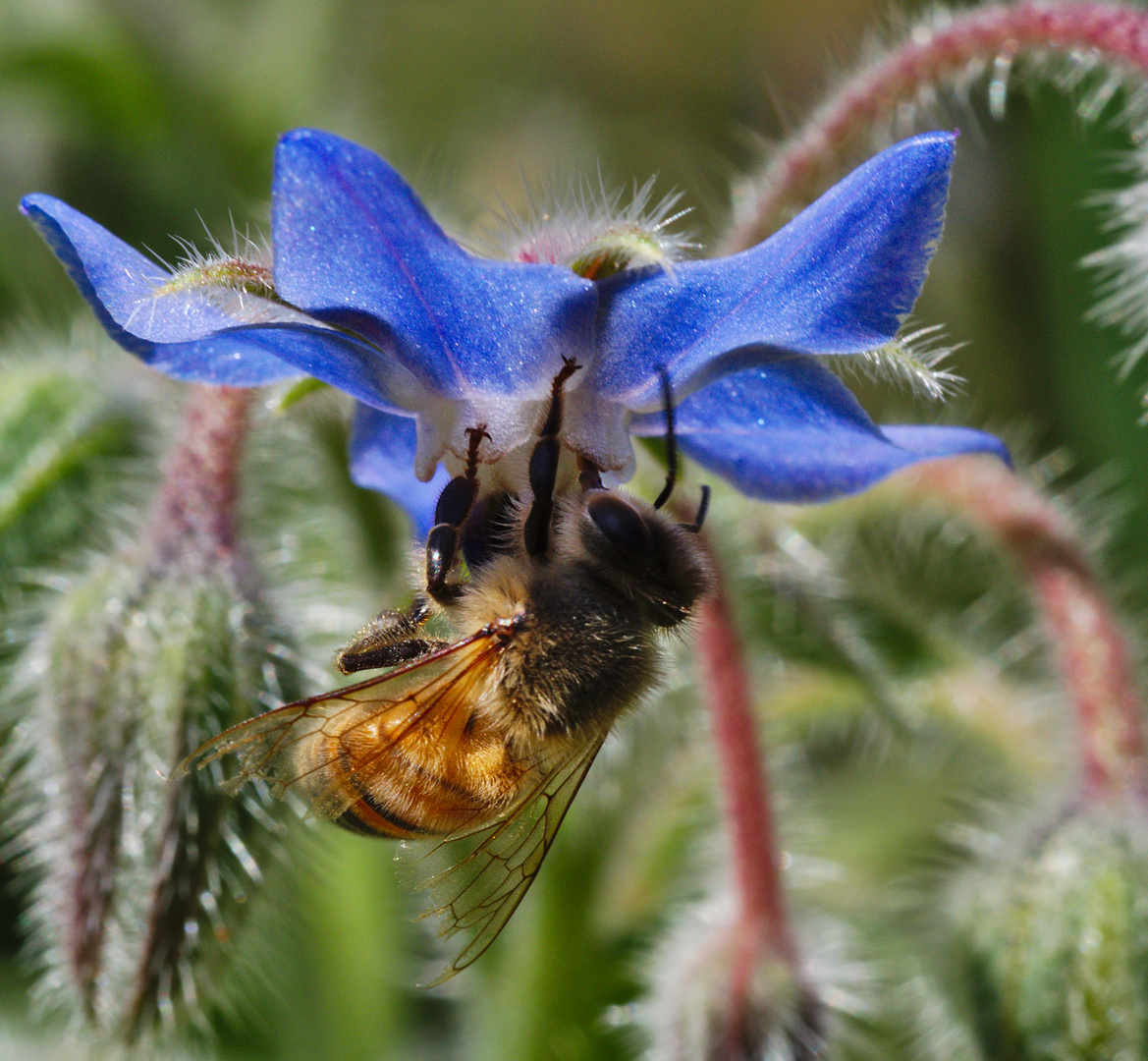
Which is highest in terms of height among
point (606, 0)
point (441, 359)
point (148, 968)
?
point (606, 0)

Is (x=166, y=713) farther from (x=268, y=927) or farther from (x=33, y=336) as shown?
(x=33, y=336)

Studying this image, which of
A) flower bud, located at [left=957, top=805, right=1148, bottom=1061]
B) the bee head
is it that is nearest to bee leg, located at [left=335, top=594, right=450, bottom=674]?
the bee head

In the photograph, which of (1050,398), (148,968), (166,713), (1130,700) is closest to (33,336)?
(166,713)

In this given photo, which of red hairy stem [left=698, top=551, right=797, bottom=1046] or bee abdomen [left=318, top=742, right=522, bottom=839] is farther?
red hairy stem [left=698, top=551, right=797, bottom=1046]

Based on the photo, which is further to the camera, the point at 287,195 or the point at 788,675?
the point at 788,675

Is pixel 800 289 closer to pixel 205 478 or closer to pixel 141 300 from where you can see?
pixel 141 300

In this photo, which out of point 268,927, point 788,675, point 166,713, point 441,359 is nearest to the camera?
point 441,359

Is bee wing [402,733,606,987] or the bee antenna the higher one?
the bee antenna

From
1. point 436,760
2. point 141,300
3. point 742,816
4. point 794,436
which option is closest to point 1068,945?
point 742,816

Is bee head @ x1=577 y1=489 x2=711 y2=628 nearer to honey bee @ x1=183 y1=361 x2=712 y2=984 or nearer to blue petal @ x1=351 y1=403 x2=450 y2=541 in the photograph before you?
honey bee @ x1=183 y1=361 x2=712 y2=984
